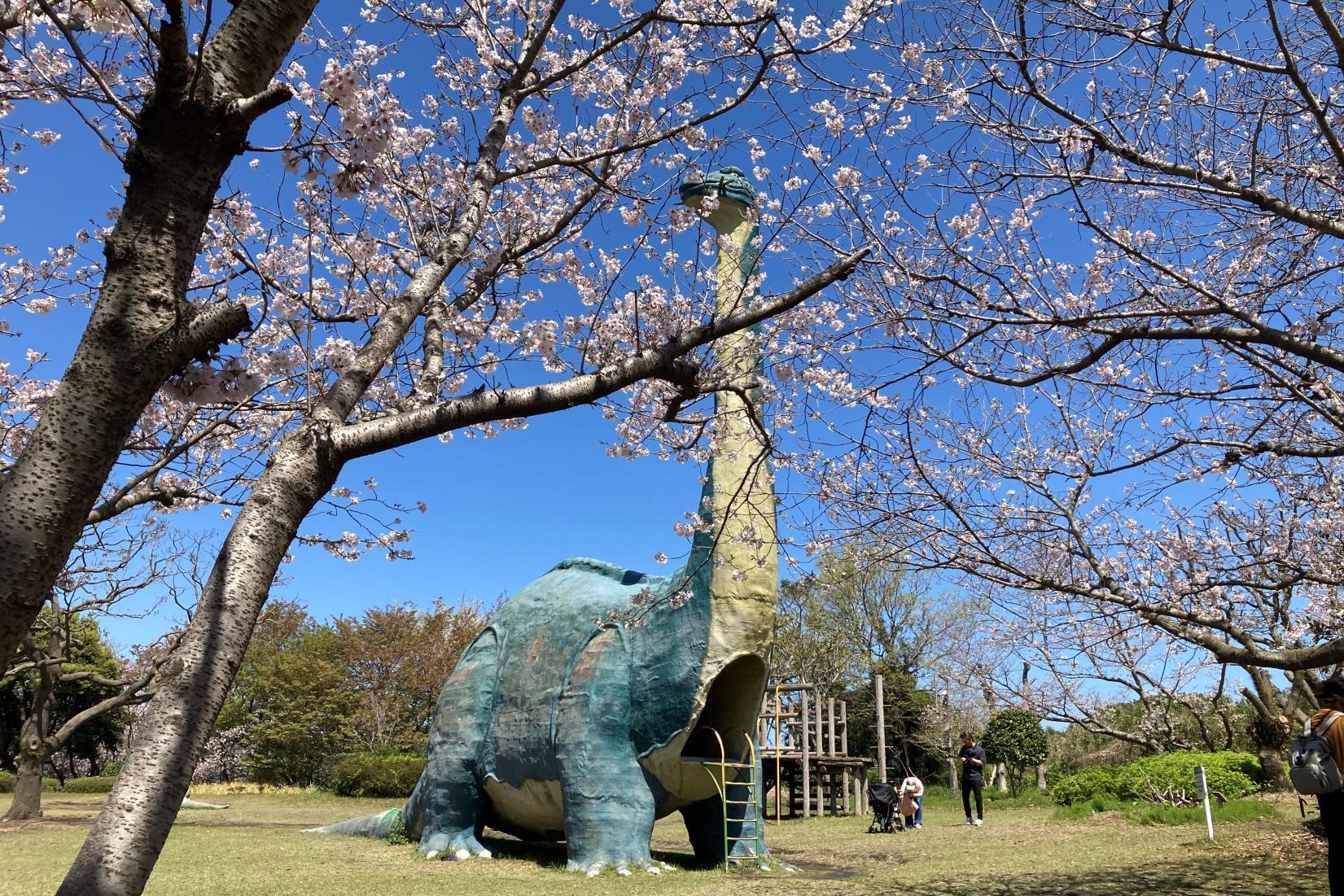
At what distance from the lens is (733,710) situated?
9.02m

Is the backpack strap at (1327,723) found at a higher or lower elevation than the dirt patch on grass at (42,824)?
higher

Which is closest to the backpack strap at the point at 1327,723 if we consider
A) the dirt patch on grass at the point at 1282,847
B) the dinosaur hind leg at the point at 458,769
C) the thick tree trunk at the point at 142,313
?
the dirt patch on grass at the point at 1282,847

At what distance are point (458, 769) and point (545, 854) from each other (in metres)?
1.62

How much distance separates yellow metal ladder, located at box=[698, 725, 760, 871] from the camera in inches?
345

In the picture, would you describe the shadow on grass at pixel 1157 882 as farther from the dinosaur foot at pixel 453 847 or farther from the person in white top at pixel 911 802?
the person in white top at pixel 911 802

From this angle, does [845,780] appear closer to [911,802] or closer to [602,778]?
[911,802]

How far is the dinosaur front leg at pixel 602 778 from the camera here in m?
8.37

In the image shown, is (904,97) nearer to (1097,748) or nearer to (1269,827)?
(1269,827)

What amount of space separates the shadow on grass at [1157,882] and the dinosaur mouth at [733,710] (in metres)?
1.98

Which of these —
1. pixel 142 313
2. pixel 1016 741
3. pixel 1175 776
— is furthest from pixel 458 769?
pixel 1016 741

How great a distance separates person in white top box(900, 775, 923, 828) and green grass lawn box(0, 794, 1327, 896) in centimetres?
117

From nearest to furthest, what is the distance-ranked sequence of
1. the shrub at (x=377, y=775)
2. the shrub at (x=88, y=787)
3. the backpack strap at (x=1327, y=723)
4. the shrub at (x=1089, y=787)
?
the backpack strap at (x=1327, y=723) → the shrub at (x=1089, y=787) → the shrub at (x=377, y=775) → the shrub at (x=88, y=787)

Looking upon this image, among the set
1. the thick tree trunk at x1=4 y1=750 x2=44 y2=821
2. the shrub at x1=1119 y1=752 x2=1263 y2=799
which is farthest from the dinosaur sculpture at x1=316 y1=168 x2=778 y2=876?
the thick tree trunk at x1=4 y1=750 x2=44 y2=821

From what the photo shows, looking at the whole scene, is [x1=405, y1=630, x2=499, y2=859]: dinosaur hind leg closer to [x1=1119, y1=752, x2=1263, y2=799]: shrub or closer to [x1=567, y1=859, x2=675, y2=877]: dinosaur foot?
[x1=567, y1=859, x2=675, y2=877]: dinosaur foot
